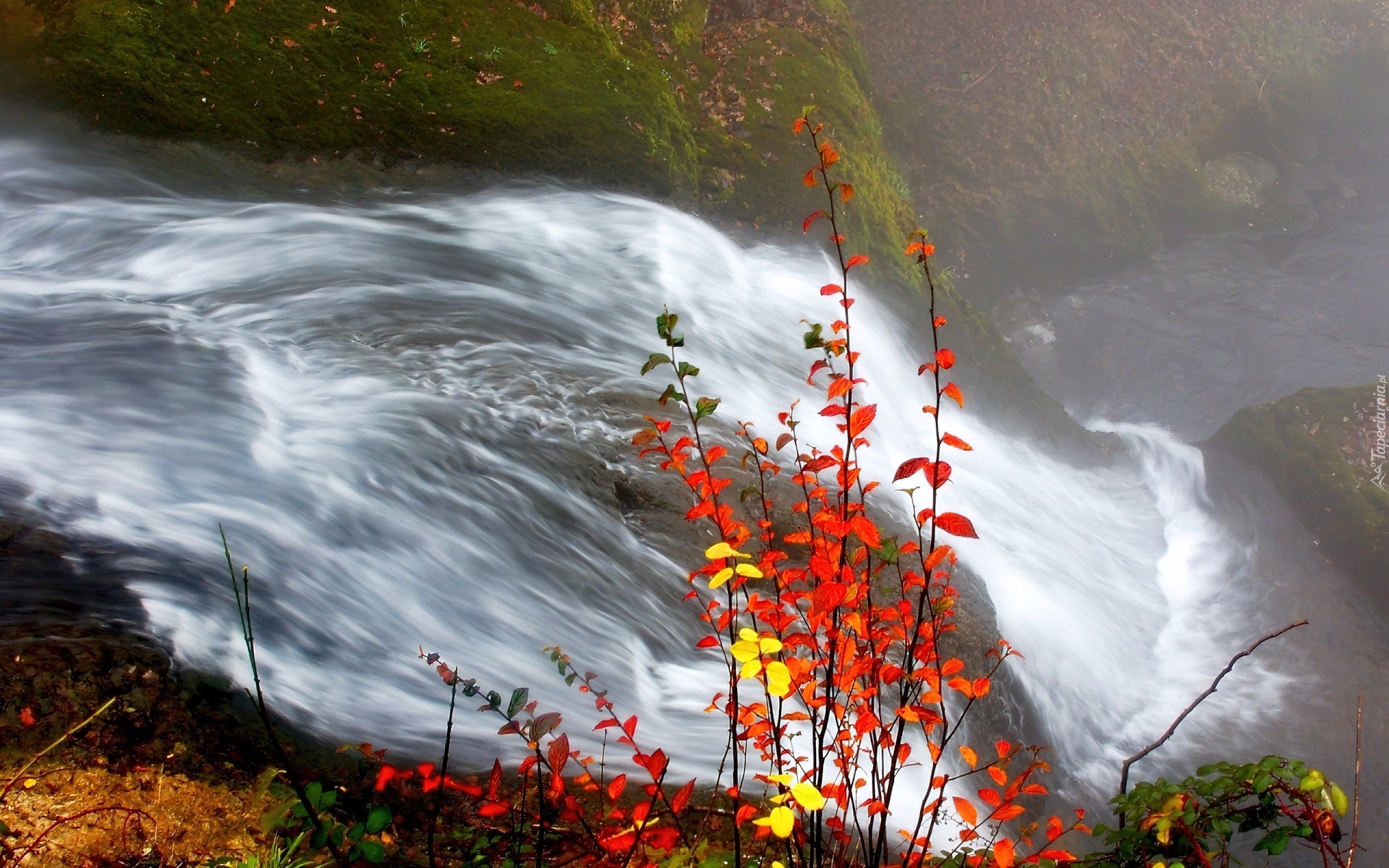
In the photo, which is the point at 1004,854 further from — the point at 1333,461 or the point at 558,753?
the point at 1333,461

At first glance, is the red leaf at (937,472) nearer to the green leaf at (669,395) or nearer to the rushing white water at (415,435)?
the green leaf at (669,395)

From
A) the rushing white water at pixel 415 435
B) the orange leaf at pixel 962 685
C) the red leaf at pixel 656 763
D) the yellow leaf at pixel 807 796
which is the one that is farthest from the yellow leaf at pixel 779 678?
the rushing white water at pixel 415 435

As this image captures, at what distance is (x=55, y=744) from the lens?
2.09m

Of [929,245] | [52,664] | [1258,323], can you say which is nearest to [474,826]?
[52,664]

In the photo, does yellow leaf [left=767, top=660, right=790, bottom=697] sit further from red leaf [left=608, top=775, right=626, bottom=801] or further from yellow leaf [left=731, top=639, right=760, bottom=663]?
red leaf [left=608, top=775, right=626, bottom=801]

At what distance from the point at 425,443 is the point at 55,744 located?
1.97 m

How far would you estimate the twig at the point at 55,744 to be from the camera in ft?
6.61

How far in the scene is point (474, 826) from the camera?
236 centimetres

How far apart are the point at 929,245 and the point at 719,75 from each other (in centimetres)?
852

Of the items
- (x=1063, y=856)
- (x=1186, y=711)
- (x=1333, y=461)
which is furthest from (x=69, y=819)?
(x=1333, y=461)

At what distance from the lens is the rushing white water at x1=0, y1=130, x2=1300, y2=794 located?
2932 millimetres

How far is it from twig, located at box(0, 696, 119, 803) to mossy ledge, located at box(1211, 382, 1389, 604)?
37.8ft

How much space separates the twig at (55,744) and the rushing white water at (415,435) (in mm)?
262

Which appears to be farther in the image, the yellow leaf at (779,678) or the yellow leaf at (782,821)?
the yellow leaf at (779,678)
